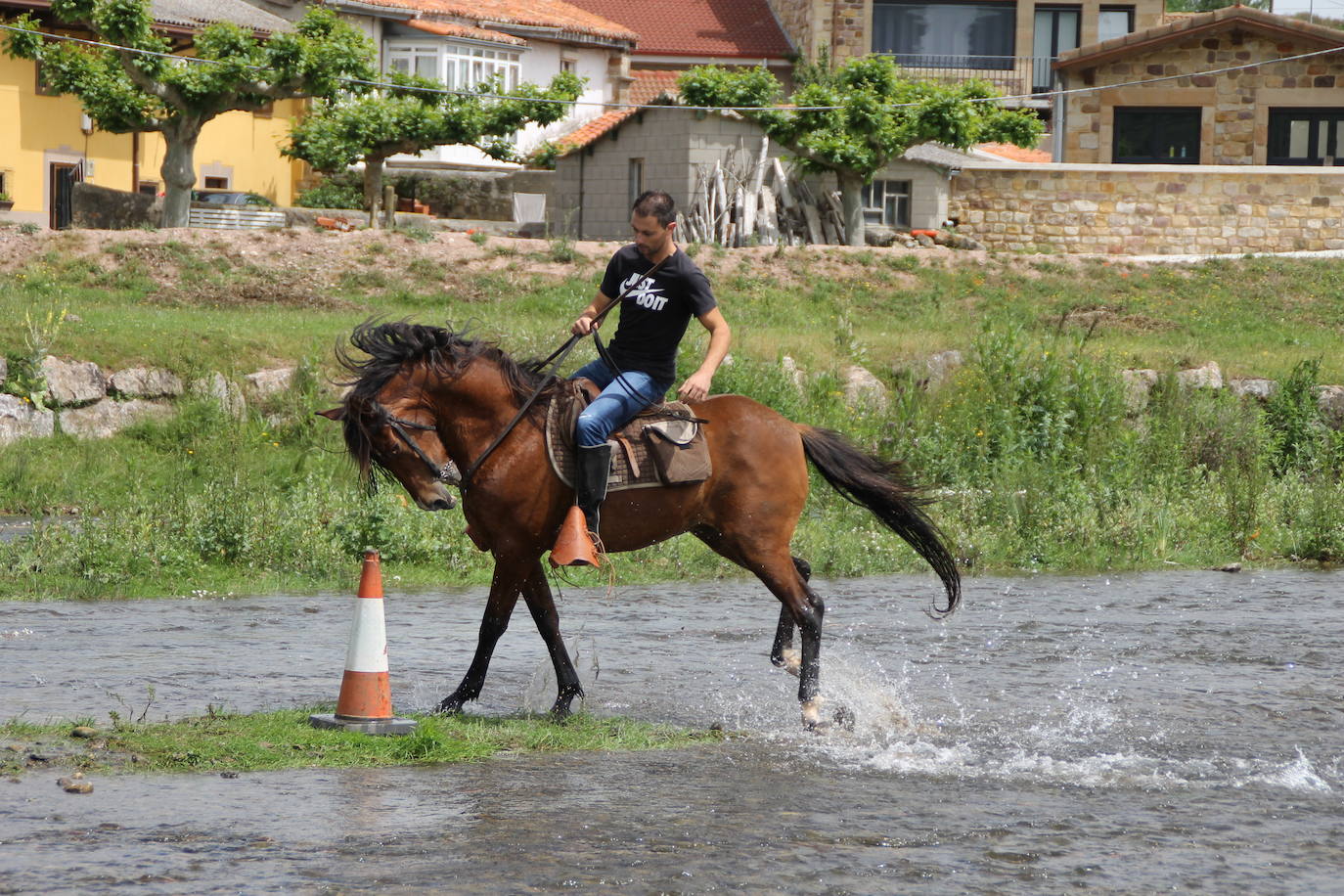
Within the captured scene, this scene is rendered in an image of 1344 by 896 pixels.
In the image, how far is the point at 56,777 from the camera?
7238mm

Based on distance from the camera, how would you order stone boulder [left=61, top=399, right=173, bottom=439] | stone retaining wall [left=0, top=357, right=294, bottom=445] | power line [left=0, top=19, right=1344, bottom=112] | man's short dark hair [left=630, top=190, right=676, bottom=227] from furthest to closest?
power line [left=0, top=19, right=1344, bottom=112] → stone boulder [left=61, top=399, right=173, bottom=439] → stone retaining wall [left=0, top=357, right=294, bottom=445] → man's short dark hair [left=630, top=190, right=676, bottom=227]

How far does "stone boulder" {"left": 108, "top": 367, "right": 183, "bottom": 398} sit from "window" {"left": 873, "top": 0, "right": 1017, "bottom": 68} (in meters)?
41.3

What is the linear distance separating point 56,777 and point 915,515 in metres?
5.32

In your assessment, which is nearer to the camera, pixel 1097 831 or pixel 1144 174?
pixel 1097 831

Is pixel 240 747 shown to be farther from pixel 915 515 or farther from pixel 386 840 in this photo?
pixel 915 515

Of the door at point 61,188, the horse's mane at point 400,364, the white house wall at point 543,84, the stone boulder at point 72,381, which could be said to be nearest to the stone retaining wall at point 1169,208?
the white house wall at point 543,84

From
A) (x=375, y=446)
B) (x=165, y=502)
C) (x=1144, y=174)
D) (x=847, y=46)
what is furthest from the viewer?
(x=847, y=46)

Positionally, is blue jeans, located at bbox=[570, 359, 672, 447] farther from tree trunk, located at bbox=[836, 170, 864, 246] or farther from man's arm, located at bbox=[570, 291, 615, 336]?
tree trunk, located at bbox=[836, 170, 864, 246]

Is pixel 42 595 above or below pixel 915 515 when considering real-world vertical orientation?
below

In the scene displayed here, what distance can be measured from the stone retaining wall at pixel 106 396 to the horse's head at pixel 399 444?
1137 cm

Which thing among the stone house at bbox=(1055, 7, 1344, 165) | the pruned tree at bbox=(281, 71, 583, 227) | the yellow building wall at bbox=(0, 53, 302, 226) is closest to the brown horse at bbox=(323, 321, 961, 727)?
the pruned tree at bbox=(281, 71, 583, 227)

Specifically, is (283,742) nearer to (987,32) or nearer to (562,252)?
(562,252)

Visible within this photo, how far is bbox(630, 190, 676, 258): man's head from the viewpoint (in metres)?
8.80

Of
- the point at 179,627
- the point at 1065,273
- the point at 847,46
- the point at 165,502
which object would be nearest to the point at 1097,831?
the point at 179,627
